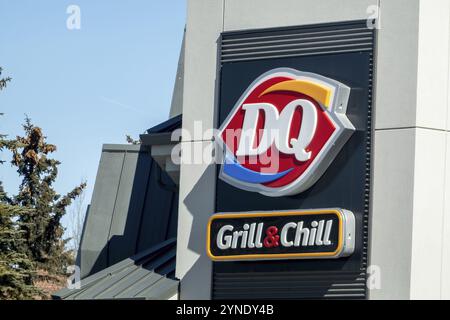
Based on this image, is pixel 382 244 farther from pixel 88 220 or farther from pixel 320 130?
pixel 88 220

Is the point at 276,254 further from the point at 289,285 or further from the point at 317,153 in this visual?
the point at 317,153

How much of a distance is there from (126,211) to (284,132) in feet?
22.8

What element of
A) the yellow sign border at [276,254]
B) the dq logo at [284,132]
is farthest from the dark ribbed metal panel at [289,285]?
the dq logo at [284,132]

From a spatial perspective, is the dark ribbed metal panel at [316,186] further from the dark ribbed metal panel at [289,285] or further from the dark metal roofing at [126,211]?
the dark metal roofing at [126,211]

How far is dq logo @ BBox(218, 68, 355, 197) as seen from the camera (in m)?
17.0

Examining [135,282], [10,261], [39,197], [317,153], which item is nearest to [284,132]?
Answer: [317,153]

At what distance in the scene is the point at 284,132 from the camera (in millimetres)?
17391

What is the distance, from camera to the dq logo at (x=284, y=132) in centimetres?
1703

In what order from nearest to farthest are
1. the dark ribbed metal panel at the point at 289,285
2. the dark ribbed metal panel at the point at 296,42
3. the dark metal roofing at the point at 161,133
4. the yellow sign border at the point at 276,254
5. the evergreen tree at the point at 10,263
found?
the yellow sign border at the point at 276,254 < the dark ribbed metal panel at the point at 289,285 < the dark ribbed metal panel at the point at 296,42 < the dark metal roofing at the point at 161,133 < the evergreen tree at the point at 10,263

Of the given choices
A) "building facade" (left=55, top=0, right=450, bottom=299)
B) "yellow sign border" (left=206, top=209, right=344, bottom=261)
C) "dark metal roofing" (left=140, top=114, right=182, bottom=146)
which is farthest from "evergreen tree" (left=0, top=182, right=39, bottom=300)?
"yellow sign border" (left=206, top=209, right=344, bottom=261)

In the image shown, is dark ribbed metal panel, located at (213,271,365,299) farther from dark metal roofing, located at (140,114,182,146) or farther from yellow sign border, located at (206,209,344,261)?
dark metal roofing, located at (140,114,182,146)

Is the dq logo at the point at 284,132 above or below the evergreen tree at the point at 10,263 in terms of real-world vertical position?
above

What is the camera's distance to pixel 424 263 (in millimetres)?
16422

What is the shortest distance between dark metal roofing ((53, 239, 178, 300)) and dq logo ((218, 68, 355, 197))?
7.12ft
